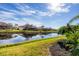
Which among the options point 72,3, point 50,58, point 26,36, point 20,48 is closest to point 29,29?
point 26,36

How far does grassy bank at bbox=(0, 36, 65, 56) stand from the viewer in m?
2.09

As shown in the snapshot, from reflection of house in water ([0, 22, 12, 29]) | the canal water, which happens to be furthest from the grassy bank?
reflection of house in water ([0, 22, 12, 29])

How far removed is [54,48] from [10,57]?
1.43 feet

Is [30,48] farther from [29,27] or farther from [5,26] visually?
[5,26]

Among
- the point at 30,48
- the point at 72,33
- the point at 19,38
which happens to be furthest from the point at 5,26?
the point at 72,33

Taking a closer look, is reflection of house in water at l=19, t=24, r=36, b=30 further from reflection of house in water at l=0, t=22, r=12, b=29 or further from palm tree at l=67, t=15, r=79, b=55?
palm tree at l=67, t=15, r=79, b=55

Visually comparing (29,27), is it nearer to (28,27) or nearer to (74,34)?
(28,27)

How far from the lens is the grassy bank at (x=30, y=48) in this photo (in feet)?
6.87

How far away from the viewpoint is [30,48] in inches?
83.1

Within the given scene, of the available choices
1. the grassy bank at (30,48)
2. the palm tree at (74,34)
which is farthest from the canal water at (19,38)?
the palm tree at (74,34)

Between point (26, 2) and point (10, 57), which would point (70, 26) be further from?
point (10, 57)

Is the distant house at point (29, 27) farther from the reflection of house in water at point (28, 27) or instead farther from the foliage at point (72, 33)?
the foliage at point (72, 33)

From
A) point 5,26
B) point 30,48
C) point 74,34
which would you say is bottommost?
point 30,48

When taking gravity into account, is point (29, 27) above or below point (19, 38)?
above
